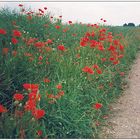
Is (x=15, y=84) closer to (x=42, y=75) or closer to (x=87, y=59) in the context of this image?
(x=42, y=75)

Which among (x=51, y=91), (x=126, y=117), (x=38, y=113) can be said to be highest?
(x=38, y=113)

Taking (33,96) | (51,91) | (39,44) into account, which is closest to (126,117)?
(51,91)

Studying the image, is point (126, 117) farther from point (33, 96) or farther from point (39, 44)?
point (33, 96)

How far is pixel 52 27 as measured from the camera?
862 centimetres

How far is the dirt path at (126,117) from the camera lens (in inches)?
190

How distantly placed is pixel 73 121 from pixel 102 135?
50 centimetres

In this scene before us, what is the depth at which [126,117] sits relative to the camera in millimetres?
5375

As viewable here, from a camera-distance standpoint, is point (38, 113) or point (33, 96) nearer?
point (38, 113)

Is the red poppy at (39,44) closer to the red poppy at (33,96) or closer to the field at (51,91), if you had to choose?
the field at (51,91)

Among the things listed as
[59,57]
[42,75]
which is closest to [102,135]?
[42,75]

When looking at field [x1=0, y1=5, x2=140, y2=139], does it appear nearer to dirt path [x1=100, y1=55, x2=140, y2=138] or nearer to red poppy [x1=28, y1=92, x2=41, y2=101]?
red poppy [x1=28, y1=92, x2=41, y2=101]

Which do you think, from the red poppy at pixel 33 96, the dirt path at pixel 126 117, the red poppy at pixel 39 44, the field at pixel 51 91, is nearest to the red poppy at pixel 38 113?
the field at pixel 51 91

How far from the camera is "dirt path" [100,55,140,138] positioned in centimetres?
482

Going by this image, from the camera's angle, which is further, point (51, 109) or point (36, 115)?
point (51, 109)
